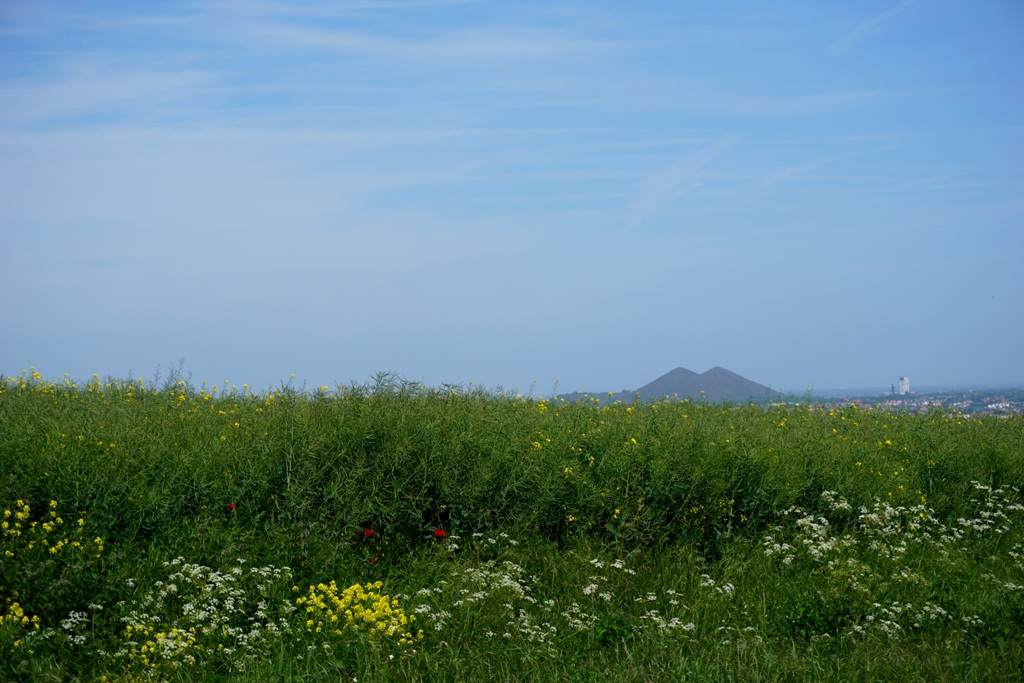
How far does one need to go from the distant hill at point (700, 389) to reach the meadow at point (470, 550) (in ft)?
13.5

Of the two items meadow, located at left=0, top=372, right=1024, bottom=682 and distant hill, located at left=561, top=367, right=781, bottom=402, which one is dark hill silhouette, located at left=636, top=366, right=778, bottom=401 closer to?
distant hill, located at left=561, top=367, right=781, bottom=402

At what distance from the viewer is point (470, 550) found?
7.00 m

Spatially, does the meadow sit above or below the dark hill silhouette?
below

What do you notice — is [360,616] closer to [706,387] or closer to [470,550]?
[470,550]

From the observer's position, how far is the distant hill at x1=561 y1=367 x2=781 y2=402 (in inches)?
538

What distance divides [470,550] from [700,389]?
854 centimetres

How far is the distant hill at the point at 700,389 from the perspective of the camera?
44.8 feet

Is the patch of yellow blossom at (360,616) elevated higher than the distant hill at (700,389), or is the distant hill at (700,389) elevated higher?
the distant hill at (700,389)

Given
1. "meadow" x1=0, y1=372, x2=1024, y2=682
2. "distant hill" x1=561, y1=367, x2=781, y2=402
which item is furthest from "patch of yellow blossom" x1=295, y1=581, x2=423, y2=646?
"distant hill" x1=561, y1=367, x2=781, y2=402

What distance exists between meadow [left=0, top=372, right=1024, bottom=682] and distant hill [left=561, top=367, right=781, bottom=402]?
412cm

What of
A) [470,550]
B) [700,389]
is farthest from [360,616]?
[700,389]

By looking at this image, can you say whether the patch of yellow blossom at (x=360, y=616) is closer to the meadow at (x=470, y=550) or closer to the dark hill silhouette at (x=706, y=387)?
the meadow at (x=470, y=550)

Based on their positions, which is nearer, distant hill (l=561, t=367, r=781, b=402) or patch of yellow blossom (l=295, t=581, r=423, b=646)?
patch of yellow blossom (l=295, t=581, r=423, b=646)

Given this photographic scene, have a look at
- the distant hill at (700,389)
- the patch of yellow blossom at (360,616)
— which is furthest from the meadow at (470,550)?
the distant hill at (700,389)
